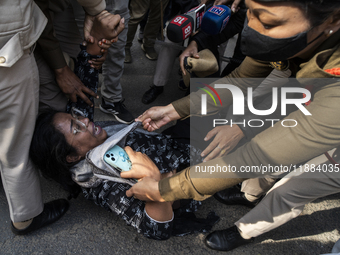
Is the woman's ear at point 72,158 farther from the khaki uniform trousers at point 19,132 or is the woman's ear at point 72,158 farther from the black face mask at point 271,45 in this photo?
the black face mask at point 271,45

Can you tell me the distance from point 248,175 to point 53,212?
1671 mm

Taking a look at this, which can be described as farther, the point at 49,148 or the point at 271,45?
the point at 49,148

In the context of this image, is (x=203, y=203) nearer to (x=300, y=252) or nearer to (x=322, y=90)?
(x=300, y=252)

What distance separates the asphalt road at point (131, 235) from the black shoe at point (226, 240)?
0.22 ft

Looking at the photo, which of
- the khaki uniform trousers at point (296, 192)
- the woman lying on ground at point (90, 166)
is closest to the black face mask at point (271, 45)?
the khaki uniform trousers at point (296, 192)

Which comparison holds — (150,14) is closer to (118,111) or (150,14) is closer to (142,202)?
(118,111)

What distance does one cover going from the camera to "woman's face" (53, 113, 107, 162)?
1.67 meters

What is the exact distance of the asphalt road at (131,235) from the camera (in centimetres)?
191

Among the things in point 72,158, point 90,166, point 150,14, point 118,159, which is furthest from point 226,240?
point 150,14

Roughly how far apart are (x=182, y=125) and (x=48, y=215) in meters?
1.38

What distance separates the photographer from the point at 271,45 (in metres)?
1.10

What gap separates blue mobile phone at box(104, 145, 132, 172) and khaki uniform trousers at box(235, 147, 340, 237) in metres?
0.97

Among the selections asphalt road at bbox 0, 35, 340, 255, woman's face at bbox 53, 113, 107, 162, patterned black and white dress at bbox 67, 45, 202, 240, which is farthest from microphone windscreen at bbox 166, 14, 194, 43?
asphalt road at bbox 0, 35, 340, 255

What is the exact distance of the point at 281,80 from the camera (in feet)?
6.33
